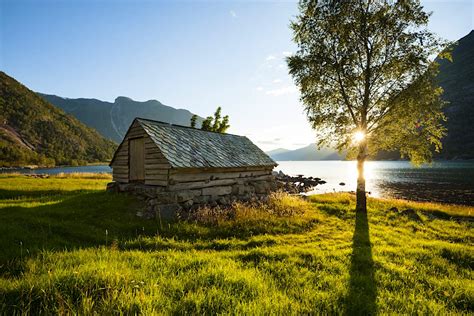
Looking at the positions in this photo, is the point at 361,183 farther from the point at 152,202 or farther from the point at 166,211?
the point at 152,202

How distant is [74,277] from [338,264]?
6397 millimetres

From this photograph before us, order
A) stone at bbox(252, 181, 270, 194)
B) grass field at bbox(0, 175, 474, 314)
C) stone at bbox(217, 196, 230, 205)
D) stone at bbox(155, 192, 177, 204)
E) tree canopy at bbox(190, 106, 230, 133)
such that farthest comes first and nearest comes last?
tree canopy at bbox(190, 106, 230, 133)
stone at bbox(252, 181, 270, 194)
stone at bbox(217, 196, 230, 205)
stone at bbox(155, 192, 177, 204)
grass field at bbox(0, 175, 474, 314)

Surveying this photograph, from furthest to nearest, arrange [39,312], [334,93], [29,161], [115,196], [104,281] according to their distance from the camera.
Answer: [29,161], [334,93], [115,196], [104,281], [39,312]

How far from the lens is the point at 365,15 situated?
15.3 meters

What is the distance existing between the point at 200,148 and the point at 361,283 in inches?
548

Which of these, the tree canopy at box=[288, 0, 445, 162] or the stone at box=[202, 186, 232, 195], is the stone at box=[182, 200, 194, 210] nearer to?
the stone at box=[202, 186, 232, 195]

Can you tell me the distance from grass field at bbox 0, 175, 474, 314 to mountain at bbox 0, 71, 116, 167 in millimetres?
133003

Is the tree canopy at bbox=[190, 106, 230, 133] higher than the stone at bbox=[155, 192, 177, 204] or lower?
higher

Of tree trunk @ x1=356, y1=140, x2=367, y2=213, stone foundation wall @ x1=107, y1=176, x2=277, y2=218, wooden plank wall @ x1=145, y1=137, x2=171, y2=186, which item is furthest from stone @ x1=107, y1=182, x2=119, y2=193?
tree trunk @ x1=356, y1=140, x2=367, y2=213

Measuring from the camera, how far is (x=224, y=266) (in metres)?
5.75

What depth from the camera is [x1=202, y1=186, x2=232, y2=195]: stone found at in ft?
52.1

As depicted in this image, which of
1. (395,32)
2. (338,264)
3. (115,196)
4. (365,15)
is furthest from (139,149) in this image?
(395,32)

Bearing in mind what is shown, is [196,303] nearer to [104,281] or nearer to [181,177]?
[104,281]

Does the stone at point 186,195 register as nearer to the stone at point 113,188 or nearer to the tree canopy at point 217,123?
the stone at point 113,188
